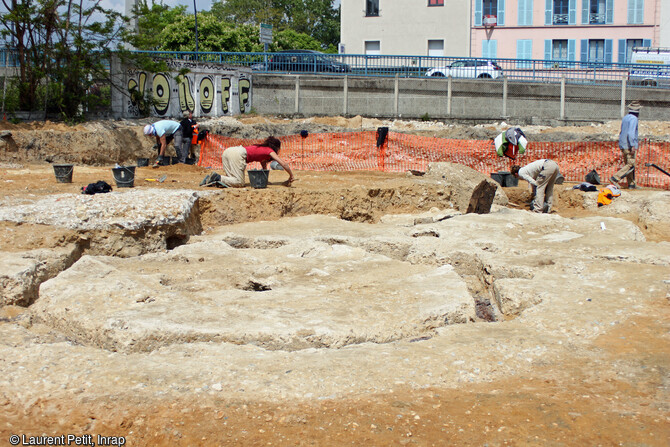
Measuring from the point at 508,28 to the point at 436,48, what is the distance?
410 cm

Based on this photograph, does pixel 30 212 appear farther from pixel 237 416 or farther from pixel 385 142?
pixel 385 142

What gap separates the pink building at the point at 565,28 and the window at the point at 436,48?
67.7 inches

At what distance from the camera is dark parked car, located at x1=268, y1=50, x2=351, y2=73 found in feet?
88.4

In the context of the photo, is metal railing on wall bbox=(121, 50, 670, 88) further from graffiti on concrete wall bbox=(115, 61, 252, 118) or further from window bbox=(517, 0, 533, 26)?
window bbox=(517, 0, 533, 26)

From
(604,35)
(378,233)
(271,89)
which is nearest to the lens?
(378,233)

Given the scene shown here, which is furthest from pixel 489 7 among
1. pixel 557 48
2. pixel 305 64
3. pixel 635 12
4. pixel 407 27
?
pixel 305 64

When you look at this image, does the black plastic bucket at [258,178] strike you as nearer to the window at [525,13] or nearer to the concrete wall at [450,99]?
the concrete wall at [450,99]

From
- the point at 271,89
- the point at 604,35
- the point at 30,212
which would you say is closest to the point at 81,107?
the point at 271,89

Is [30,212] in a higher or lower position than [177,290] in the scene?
higher

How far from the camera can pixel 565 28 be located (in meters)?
37.3

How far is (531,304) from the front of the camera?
6.44 meters

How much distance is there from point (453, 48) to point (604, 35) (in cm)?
806

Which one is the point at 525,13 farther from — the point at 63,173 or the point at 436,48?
the point at 63,173

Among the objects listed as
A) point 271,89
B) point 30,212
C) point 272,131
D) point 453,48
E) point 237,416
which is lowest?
point 237,416
